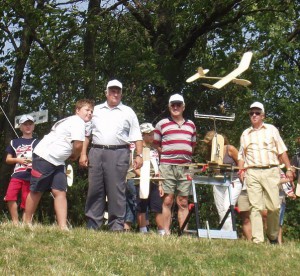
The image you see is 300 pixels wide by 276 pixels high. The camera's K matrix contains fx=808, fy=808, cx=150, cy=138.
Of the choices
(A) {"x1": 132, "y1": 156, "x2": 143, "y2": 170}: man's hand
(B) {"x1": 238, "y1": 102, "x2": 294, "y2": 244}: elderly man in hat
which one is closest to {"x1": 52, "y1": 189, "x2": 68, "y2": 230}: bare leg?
(A) {"x1": 132, "y1": 156, "x2": 143, "y2": 170}: man's hand

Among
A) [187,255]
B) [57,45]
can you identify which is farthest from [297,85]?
[187,255]

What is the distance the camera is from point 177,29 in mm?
18094

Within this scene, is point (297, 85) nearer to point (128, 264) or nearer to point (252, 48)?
point (252, 48)

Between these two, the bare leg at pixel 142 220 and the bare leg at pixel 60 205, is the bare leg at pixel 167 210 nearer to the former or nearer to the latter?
the bare leg at pixel 142 220

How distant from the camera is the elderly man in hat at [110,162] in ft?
32.1

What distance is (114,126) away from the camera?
32.4ft

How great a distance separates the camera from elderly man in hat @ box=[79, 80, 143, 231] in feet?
32.1

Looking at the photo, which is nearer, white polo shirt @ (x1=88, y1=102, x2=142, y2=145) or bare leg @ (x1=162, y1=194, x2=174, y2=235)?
white polo shirt @ (x1=88, y1=102, x2=142, y2=145)

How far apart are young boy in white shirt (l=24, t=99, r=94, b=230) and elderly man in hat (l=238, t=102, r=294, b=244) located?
2.14 meters

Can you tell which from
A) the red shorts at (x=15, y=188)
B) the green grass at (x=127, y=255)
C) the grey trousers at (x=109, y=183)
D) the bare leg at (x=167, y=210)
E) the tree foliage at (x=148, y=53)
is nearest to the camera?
the green grass at (x=127, y=255)

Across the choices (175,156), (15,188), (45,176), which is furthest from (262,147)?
(15,188)

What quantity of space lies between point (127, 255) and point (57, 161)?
7.74 ft

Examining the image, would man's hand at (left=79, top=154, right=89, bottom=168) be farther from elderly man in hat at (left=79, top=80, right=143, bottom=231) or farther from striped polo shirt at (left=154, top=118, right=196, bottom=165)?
striped polo shirt at (left=154, top=118, right=196, bottom=165)

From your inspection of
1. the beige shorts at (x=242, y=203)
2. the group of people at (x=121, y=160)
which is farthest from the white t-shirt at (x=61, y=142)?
the beige shorts at (x=242, y=203)
